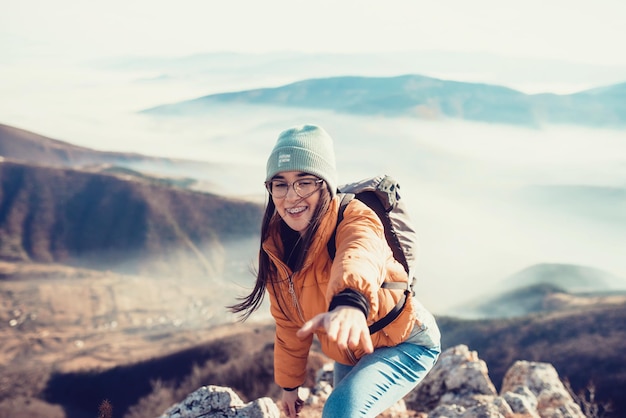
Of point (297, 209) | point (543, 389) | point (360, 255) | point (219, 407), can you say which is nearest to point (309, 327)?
point (360, 255)

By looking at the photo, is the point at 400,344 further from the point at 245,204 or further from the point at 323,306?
the point at 245,204

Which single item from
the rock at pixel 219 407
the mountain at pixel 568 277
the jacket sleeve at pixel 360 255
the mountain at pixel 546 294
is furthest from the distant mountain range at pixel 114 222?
the jacket sleeve at pixel 360 255

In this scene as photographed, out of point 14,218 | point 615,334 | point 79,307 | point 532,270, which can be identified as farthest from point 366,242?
point 14,218

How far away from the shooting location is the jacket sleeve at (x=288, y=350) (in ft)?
15.2

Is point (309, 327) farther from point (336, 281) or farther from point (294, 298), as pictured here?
point (294, 298)

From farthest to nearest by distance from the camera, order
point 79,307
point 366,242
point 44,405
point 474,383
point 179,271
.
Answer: point 179,271, point 79,307, point 44,405, point 474,383, point 366,242

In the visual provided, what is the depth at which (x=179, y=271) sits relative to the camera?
128m

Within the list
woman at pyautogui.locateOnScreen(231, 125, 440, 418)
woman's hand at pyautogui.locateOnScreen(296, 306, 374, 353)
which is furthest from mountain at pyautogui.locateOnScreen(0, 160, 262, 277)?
woman's hand at pyautogui.locateOnScreen(296, 306, 374, 353)

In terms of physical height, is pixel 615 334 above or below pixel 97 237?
above

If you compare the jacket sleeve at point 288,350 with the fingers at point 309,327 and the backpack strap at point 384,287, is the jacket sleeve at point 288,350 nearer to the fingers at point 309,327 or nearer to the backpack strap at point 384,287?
the backpack strap at point 384,287

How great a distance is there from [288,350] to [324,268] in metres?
1.09

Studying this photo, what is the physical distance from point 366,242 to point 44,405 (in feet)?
209

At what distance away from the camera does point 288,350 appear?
4730 millimetres

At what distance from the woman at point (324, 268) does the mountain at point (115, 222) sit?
127m
